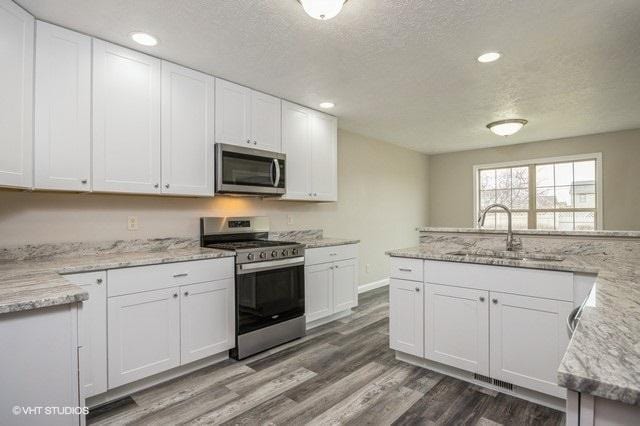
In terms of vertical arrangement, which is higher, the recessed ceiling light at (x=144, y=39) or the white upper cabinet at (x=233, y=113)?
the recessed ceiling light at (x=144, y=39)

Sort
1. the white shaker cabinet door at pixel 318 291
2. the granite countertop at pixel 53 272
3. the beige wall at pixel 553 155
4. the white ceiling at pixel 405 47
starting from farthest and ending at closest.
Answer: the beige wall at pixel 553 155 < the white shaker cabinet door at pixel 318 291 < the white ceiling at pixel 405 47 < the granite countertop at pixel 53 272

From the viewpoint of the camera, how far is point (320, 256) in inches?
144

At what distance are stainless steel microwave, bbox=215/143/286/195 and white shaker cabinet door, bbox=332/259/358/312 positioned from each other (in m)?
1.14

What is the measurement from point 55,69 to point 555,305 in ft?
11.2

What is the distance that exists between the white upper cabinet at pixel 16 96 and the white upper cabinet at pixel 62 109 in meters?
0.05

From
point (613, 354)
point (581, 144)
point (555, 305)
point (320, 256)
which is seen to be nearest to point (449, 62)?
point (555, 305)

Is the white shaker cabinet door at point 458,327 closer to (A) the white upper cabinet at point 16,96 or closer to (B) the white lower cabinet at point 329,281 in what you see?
(B) the white lower cabinet at point 329,281

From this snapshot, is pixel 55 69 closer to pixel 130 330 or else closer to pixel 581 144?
pixel 130 330

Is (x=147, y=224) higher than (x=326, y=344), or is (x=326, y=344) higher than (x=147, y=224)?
(x=147, y=224)

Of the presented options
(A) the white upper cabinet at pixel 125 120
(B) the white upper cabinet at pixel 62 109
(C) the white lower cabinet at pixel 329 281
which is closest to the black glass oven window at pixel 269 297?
(C) the white lower cabinet at pixel 329 281

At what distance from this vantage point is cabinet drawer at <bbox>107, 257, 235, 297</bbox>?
220cm

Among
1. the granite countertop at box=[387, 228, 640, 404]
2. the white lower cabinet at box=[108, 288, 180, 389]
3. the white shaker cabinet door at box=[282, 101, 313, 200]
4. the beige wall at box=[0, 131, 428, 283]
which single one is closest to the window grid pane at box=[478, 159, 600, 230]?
the beige wall at box=[0, 131, 428, 283]

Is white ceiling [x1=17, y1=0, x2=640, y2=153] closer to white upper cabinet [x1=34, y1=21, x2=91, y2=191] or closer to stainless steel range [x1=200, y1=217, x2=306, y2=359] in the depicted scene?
white upper cabinet [x1=34, y1=21, x2=91, y2=191]

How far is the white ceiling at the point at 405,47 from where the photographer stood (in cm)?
202
